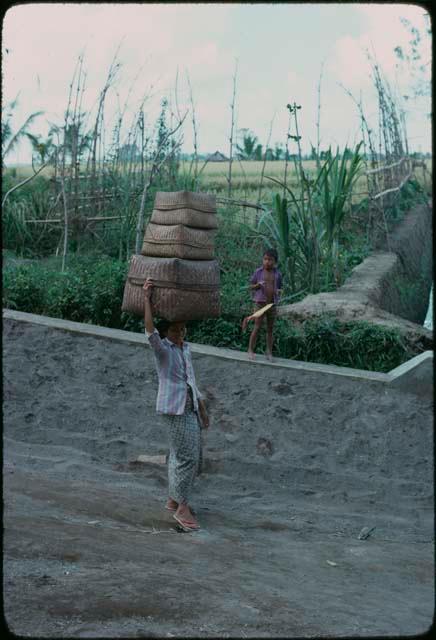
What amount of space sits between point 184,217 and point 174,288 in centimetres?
52

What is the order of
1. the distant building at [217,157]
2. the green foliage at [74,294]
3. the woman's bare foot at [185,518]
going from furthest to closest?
the distant building at [217,157]
the green foliage at [74,294]
the woman's bare foot at [185,518]

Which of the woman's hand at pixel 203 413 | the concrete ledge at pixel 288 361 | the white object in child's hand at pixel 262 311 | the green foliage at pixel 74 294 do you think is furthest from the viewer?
the green foliage at pixel 74 294

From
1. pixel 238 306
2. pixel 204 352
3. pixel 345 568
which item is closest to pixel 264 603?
pixel 345 568

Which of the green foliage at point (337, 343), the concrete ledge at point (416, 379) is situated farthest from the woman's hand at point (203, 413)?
the green foliage at point (337, 343)

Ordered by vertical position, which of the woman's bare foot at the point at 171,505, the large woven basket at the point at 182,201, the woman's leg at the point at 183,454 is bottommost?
the woman's bare foot at the point at 171,505

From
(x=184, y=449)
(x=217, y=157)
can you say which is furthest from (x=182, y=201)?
(x=217, y=157)

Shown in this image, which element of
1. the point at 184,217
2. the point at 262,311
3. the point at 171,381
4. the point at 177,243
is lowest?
the point at 171,381

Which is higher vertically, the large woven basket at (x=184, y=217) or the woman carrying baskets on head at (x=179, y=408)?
the large woven basket at (x=184, y=217)

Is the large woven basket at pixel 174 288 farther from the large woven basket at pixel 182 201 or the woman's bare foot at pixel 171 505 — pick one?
the woman's bare foot at pixel 171 505

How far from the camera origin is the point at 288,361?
7320 millimetres

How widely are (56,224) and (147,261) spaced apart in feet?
20.7

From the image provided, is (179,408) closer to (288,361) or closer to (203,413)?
(203,413)

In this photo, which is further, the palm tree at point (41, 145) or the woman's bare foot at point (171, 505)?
the palm tree at point (41, 145)

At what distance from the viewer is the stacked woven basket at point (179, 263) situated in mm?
4781
